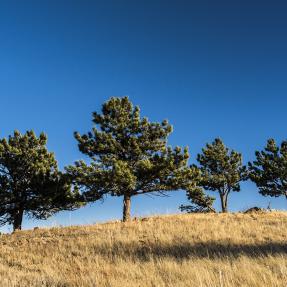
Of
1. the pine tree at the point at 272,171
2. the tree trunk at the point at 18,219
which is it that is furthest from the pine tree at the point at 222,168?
the tree trunk at the point at 18,219

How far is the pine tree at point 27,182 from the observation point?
102ft

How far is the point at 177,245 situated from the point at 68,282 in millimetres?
6558

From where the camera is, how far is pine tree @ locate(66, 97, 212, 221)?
25797 mm

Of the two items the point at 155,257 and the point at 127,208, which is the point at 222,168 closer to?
the point at 127,208

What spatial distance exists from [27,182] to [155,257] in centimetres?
2129

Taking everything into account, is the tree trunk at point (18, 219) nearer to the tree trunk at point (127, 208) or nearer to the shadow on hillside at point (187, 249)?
the tree trunk at point (127, 208)

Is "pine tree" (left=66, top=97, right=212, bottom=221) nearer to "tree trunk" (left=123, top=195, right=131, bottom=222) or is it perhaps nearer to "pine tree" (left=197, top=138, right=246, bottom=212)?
"tree trunk" (left=123, top=195, right=131, bottom=222)

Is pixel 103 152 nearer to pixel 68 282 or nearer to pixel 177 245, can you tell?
pixel 177 245

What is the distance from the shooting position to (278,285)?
724 centimetres

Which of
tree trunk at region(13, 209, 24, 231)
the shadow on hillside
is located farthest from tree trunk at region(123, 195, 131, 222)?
the shadow on hillside

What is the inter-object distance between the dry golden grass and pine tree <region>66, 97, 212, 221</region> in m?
4.33

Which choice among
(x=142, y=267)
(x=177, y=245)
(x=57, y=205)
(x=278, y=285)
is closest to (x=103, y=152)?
(x=57, y=205)

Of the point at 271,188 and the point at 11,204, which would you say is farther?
the point at 271,188

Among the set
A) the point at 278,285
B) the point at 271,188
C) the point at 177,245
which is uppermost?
the point at 271,188
